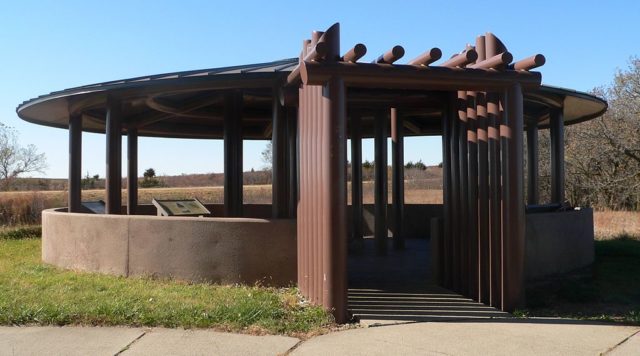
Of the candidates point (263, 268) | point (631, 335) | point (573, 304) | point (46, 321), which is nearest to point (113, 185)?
point (263, 268)

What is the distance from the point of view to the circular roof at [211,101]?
379 inches

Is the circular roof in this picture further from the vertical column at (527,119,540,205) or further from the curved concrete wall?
the curved concrete wall

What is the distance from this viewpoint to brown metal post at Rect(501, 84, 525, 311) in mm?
7191

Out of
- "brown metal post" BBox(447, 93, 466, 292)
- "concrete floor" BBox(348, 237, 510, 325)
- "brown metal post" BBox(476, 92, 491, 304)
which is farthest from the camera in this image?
"brown metal post" BBox(447, 93, 466, 292)

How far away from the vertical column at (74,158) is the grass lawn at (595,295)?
944cm

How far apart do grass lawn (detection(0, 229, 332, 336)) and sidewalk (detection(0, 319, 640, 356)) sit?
0.87ft

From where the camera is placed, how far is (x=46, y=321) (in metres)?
6.47

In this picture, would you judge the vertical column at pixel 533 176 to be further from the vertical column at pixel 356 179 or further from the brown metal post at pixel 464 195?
the brown metal post at pixel 464 195

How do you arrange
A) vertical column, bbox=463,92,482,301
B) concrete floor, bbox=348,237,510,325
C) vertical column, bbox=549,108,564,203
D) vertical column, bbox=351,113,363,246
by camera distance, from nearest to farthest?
concrete floor, bbox=348,237,510,325
vertical column, bbox=463,92,482,301
vertical column, bbox=549,108,564,203
vertical column, bbox=351,113,363,246

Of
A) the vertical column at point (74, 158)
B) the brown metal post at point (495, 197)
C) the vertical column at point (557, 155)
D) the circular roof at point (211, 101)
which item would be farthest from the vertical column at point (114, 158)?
the vertical column at point (557, 155)

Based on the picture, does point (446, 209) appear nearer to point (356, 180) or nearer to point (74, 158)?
point (356, 180)

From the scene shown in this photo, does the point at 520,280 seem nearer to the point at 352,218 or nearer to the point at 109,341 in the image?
the point at 109,341

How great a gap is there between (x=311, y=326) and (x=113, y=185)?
6.82m

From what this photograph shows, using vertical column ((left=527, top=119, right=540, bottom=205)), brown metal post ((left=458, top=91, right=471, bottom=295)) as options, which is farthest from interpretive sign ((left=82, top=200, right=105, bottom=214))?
vertical column ((left=527, top=119, right=540, bottom=205))
